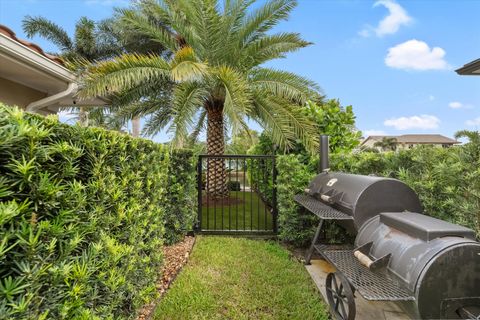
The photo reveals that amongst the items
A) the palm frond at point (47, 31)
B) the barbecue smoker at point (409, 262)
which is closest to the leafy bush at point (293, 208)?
the barbecue smoker at point (409, 262)

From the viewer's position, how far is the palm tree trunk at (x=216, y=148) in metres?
7.39

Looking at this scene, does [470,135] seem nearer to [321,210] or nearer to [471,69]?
[321,210]

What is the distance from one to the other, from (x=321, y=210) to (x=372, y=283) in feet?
4.03

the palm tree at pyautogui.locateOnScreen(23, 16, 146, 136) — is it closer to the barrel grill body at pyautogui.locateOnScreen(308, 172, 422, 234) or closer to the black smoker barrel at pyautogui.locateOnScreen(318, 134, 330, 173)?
the black smoker barrel at pyautogui.locateOnScreen(318, 134, 330, 173)

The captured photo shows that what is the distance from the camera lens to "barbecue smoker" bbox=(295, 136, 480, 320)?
5.67ft

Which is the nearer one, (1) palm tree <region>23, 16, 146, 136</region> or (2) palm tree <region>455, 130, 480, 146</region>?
(2) palm tree <region>455, 130, 480, 146</region>

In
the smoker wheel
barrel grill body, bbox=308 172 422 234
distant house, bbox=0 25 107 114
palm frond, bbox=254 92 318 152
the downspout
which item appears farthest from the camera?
palm frond, bbox=254 92 318 152

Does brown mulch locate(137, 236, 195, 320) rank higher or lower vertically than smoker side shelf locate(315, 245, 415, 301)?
lower

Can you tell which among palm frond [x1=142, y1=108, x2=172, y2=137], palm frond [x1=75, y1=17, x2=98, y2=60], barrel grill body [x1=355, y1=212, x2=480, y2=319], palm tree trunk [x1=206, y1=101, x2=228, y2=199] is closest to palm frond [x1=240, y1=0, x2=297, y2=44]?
palm tree trunk [x1=206, y1=101, x2=228, y2=199]

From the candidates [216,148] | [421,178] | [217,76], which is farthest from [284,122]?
[421,178]

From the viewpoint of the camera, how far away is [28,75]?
4047 millimetres

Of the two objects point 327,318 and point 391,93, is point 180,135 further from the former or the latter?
point 391,93

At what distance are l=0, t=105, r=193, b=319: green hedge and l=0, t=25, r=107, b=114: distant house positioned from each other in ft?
7.61

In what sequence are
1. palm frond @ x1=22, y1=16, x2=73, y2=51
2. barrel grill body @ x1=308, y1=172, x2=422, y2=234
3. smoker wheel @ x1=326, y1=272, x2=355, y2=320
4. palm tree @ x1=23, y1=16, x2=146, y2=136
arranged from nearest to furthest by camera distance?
smoker wheel @ x1=326, y1=272, x2=355, y2=320 → barrel grill body @ x1=308, y1=172, x2=422, y2=234 → palm frond @ x1=22, y1=16, x2=73, y2=51 → palm tree @ x1=23, y1=16, x2=146, y2=136
